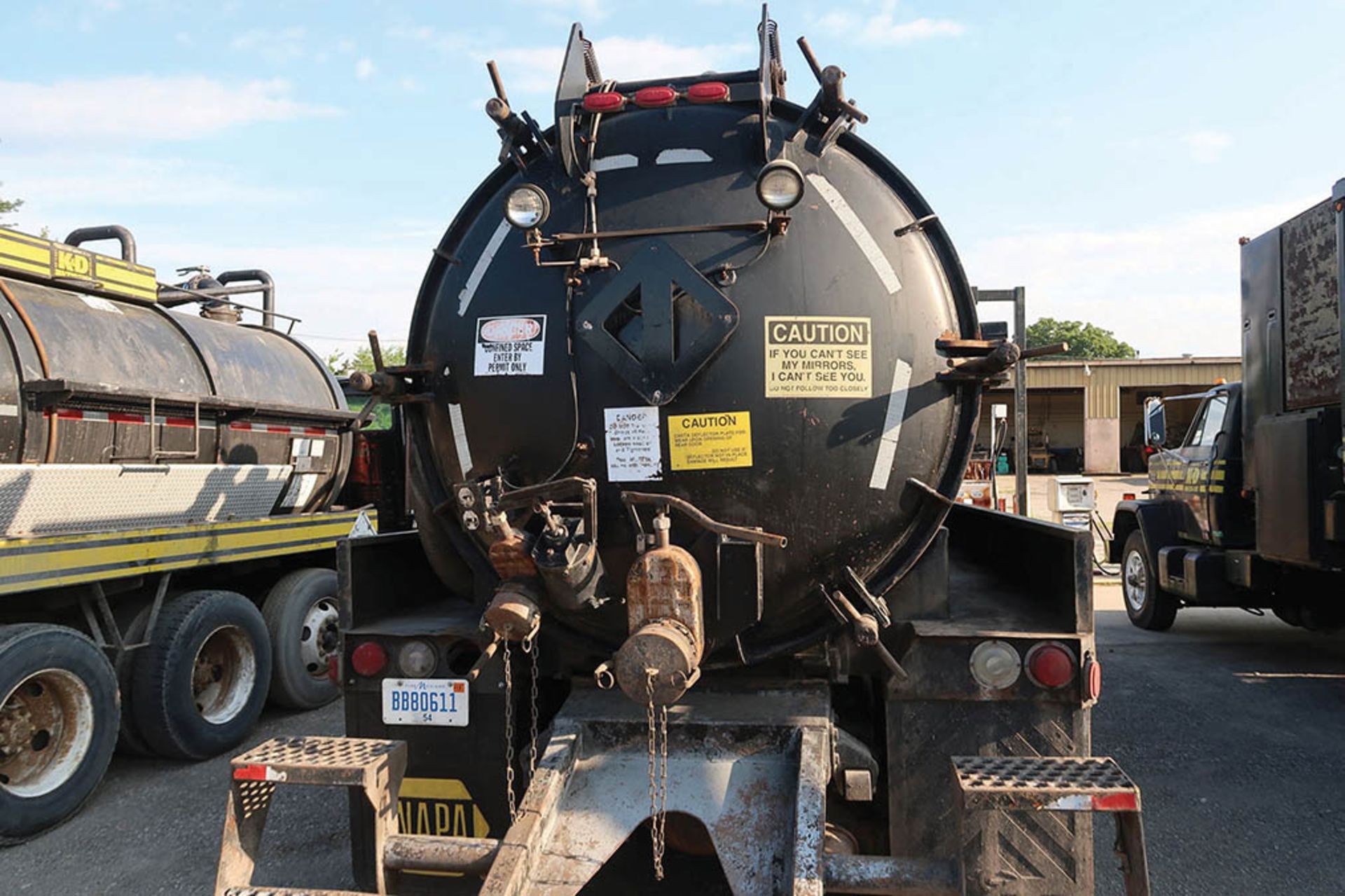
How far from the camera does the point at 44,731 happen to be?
4.69 m

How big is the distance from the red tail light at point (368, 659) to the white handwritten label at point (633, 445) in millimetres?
1135

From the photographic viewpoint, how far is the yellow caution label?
317cm

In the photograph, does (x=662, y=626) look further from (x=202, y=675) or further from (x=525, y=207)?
(x=202, y=675)

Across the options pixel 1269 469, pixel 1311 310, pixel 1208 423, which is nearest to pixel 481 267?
pixel 1311 310

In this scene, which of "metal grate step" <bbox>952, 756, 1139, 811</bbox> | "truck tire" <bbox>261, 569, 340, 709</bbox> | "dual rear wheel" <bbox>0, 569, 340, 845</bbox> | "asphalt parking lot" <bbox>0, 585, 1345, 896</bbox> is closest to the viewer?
"metal grate step" <bbox>952, 756, 1139, 811</bbox>

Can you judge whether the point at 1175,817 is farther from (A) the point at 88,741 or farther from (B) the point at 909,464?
(A) the point at 88,741

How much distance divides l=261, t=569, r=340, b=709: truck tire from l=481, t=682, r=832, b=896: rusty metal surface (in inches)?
151

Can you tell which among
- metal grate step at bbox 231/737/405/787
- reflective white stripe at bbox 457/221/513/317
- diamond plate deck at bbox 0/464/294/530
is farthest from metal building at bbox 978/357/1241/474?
metal grate step at bbox 231/737/405/787

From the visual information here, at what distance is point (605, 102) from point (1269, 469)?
6159 mm

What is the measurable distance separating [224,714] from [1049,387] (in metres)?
28.9

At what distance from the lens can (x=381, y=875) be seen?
8.29 ft

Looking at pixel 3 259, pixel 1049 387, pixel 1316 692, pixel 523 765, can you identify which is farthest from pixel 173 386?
pixel 1049 387

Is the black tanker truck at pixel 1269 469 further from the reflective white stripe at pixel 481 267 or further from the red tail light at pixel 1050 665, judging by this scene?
the reflective white stripe at pixel 481 267

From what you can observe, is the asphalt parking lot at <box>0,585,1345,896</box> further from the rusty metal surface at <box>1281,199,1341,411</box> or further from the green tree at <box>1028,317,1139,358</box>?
the green tree at <box>1028,317,1139,358</box>
